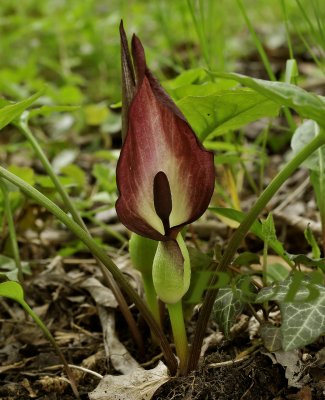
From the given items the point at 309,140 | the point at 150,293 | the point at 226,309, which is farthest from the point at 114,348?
the point at 309,140

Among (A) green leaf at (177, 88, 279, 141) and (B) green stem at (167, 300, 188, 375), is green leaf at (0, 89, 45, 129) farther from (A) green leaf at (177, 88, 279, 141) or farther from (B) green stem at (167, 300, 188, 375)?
(B) green stem at (167, 300, 188, 375)

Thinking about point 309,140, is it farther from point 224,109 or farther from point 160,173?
point 160,173

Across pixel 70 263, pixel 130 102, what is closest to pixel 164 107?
pixel 130 102

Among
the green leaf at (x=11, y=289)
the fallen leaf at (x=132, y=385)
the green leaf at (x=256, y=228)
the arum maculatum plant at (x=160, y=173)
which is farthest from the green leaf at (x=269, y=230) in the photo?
Result: the green leaf at (x=11, y=289)

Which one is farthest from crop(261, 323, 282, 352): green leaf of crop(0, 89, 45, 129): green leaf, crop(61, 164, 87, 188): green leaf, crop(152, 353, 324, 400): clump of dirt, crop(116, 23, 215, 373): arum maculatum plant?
crop(61, 164, 87, 188): green leaf

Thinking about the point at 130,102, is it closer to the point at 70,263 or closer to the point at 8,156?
the point at 70,263

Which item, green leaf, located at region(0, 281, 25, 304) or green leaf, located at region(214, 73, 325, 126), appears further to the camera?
green leaf, located at region(0, 281, 25, 304)
